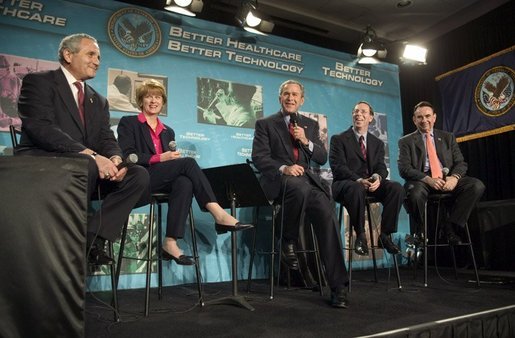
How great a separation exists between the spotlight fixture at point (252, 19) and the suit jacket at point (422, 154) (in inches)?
78.9

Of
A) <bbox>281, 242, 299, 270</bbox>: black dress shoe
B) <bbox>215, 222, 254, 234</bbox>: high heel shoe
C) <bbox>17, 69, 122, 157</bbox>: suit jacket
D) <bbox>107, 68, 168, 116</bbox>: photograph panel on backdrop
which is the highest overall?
<bbox>107, 68, 168, 116</bbox>: photograph panel on backdrop

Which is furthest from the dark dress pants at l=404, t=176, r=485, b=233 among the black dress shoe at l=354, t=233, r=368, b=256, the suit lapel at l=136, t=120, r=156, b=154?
the suit lapel at l=136, t=120, r=156, b=154

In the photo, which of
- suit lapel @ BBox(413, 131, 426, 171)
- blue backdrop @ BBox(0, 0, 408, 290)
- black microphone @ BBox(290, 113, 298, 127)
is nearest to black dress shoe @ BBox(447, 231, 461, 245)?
suit lapel @ BBox(413, 131, 426, 171)

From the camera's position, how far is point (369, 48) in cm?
543

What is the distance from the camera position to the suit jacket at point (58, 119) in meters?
2.32

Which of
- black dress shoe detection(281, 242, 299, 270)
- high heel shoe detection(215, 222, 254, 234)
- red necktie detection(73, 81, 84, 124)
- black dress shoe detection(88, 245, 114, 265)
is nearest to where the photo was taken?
black dress shoe detection(88, 245, 114, 265)

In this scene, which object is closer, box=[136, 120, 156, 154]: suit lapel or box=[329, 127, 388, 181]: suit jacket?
box=[136, 120, 156, 154]: suit lapel

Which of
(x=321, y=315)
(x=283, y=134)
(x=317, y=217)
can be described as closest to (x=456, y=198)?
(x=317, y=217)

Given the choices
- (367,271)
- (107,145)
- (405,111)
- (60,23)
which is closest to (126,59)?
(60,23)

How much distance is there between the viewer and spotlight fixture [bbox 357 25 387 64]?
17.8 ft

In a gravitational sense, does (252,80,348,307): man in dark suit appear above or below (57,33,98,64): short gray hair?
below

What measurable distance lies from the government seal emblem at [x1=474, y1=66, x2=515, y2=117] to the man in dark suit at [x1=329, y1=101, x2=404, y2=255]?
239 cm

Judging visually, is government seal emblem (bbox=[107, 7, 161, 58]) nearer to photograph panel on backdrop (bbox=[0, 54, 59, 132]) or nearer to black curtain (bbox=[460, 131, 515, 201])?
photograph panel on backdrop (bbox=[0, 54, 59, 132])

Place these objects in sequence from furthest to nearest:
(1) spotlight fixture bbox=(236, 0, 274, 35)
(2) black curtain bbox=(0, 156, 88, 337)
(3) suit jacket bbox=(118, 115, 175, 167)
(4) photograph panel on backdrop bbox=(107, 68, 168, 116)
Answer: (1) spotlight fixture bbox=(236, 0, 274, 35) < (4) photograph panel on backdrop bbox=(107, 68, 168, 116) < (3) suit jacket bbox=(118, 115, 175, 167) < (2) black curtain bbox=(0, 156, 88, 337)
